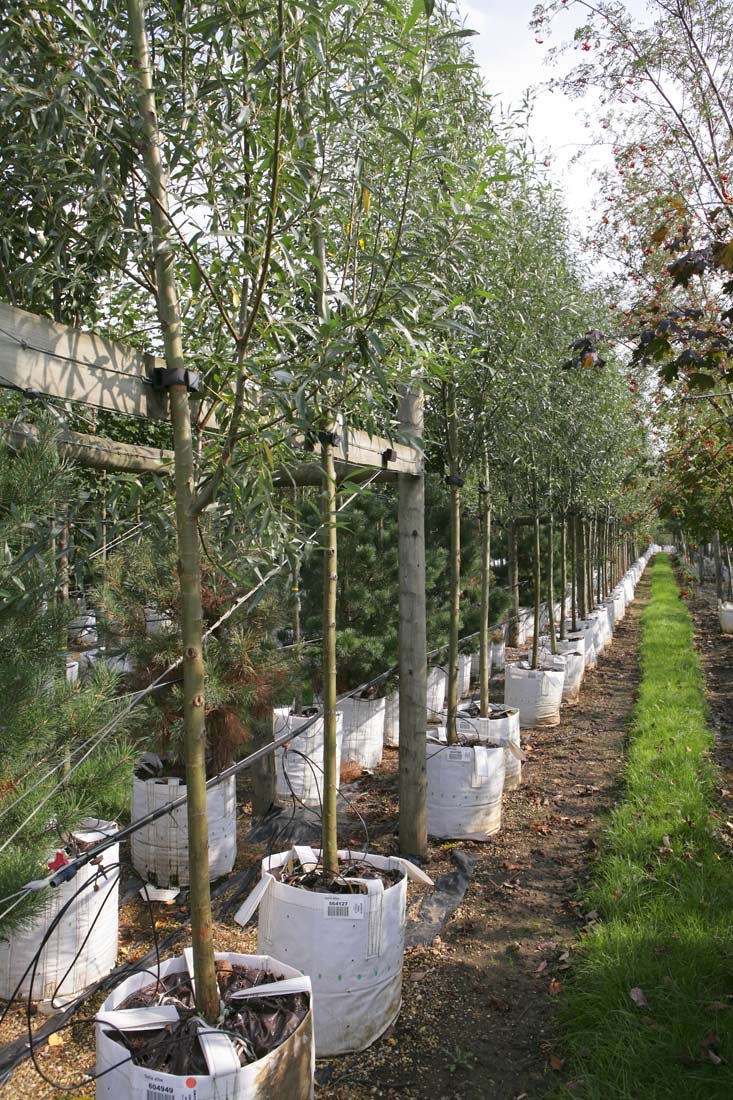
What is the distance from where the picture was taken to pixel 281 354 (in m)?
2.38

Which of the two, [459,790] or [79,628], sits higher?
[79,628]

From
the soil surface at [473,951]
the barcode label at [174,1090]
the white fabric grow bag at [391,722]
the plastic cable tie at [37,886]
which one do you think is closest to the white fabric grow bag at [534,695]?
the white fabric grow bag at [391,722]

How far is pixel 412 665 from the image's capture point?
176 inches

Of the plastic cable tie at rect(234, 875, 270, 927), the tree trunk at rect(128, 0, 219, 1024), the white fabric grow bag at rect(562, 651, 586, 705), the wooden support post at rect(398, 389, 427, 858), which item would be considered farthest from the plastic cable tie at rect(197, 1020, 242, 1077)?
the white fabric grow bag at rect(562, 651, 586, 705)

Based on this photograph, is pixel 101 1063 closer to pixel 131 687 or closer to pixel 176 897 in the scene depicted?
pixel 176 897

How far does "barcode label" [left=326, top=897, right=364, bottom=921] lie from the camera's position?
2.76 m

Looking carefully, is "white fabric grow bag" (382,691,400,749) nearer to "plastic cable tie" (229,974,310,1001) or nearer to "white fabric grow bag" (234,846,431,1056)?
"white fabric grow bag" (234,846,431,1056)

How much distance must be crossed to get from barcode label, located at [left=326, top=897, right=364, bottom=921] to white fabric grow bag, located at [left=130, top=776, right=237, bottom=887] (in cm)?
171

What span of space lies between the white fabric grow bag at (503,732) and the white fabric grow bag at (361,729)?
33.1 inches

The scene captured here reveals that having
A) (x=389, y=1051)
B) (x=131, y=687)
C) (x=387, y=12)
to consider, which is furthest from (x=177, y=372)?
(x=131, y=687)

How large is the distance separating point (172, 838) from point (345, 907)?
1911 millimetres

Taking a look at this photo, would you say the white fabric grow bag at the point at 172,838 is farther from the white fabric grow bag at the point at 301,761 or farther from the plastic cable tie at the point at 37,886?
the plastic cable tie at the point at 37,886

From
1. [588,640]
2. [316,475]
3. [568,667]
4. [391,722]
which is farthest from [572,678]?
[316,475]

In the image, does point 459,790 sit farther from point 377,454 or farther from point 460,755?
point 377,454
